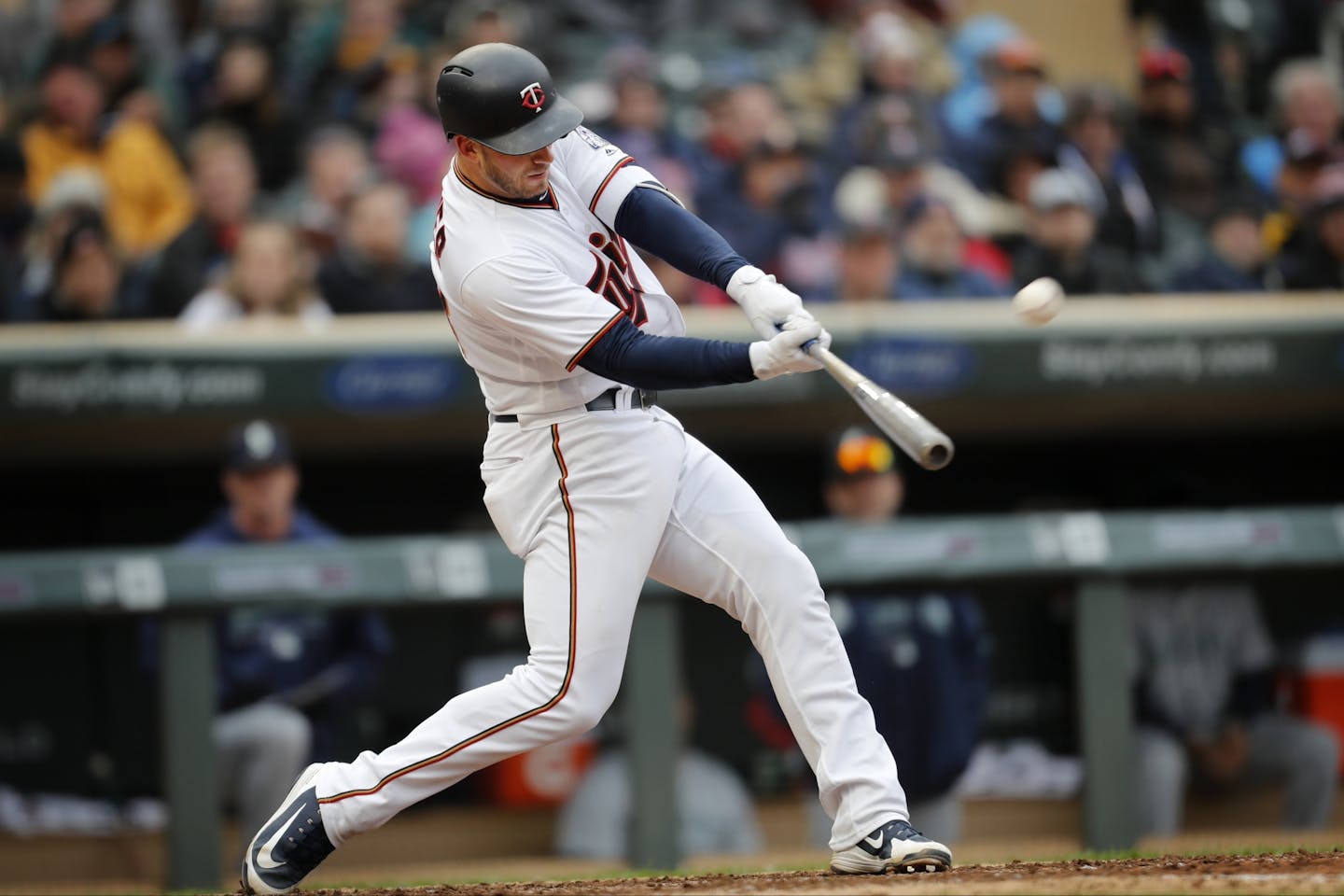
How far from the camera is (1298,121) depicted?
26.5 ft

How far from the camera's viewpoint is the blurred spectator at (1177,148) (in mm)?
7789

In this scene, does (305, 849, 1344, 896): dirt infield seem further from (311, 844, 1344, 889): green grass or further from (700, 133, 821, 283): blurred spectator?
(700, 133, 821, 283): blurred spectator

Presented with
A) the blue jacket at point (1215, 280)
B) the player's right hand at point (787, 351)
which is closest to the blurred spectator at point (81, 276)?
the player's right hand at point (787, 351)

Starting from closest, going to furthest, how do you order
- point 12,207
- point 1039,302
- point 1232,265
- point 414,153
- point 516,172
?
point 516,172 < point 1039,302 < point 12,207 < point 1232,265 < point 414,153

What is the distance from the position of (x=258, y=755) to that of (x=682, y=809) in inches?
46.4

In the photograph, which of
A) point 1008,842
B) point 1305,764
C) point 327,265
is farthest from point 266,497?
point 1305,764

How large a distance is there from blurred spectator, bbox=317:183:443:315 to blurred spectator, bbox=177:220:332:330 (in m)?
0.12

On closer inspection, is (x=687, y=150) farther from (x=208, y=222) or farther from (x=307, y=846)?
(x=307, y=846)

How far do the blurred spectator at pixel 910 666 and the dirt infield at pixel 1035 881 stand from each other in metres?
1.17

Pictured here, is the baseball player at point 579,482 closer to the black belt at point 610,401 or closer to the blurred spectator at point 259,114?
the black belt at point 610,401

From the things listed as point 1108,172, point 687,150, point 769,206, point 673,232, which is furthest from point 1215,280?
point 673,232

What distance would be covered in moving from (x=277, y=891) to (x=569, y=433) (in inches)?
40.4

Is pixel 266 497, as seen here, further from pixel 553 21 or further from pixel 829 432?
pixel 553 21

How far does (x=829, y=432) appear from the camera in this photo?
6.20 metres
